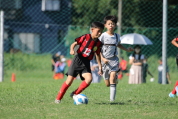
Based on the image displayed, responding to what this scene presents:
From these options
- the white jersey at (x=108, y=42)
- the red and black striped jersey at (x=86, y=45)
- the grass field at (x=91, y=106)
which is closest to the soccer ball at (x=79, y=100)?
the grass field at (x=91, y=106)

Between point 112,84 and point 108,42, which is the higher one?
point 108,42

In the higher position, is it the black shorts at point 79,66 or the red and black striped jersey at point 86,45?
the red and black striped jersey at point 86,45

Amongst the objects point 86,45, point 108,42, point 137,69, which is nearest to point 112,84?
point 108,42

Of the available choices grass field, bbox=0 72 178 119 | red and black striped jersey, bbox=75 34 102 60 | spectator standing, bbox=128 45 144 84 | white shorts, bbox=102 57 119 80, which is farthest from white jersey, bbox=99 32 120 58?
spectator standing, bbox=128 45 144 84

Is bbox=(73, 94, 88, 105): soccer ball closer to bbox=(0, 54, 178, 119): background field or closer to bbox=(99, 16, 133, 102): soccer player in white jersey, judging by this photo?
bbox=(0, 54, 178, 119): background field

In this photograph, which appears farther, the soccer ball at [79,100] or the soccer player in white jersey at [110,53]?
the soccer player in white jersey at [110,53]

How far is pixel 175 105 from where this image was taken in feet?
27.7

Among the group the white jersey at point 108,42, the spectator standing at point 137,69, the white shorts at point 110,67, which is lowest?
the spectator standing at point 137,69

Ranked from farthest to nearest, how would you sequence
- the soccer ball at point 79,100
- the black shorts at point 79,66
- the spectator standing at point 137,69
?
the spectator standing at point 137,69
the black shorts at point 79,66
the soccer ball at point 79,100

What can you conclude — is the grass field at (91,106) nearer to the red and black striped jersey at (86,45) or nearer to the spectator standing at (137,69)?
the red and black striped jersey at (86,45)

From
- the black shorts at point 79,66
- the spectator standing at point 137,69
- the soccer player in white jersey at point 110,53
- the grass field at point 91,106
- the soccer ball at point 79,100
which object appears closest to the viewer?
the grass field at point 91,106

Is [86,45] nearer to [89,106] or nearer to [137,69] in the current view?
[89,106]

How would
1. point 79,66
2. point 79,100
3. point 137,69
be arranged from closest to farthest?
point 79,100, point 79,66, point 137,69

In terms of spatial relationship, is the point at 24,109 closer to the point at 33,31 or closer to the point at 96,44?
the point at 96,44
